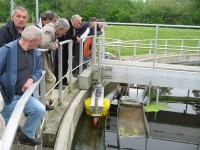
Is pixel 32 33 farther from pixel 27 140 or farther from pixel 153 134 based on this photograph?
pixel 153 134

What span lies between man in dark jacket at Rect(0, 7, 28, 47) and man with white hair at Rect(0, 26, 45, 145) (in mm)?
975

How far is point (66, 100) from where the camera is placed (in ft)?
20.1

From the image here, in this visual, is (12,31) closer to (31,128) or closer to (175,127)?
(31,128)

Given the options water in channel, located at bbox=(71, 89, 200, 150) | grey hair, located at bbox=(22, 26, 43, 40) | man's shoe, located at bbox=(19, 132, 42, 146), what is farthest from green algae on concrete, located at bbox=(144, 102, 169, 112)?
grey hair, located at bbox=(22, 26, 43, 40)

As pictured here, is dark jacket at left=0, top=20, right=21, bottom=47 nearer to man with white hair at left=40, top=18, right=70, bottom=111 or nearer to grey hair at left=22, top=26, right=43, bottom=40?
man with white hair at left=40, top=18, right=70, bottom=111

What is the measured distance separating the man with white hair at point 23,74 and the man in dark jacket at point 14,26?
97 cm

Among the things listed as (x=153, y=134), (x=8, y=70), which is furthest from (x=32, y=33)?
(x=153, y=134)

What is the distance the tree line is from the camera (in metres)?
41.9

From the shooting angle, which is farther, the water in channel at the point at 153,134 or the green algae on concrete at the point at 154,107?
the green algae on concrete at the point at 154,107

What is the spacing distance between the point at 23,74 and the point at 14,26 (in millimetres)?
1220

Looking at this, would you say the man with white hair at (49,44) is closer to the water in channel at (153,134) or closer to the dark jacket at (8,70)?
the dark jacket at (8,70)

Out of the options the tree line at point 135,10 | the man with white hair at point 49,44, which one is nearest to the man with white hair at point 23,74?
the man with white hair at point 49,44

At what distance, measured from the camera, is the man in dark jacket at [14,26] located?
152 inches

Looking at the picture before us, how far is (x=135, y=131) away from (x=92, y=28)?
10.1ft
